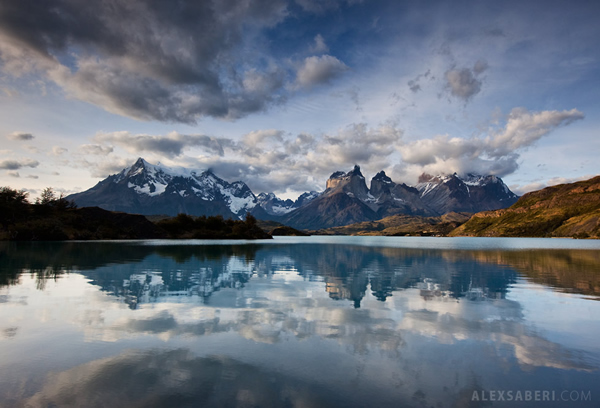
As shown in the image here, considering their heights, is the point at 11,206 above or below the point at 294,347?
above

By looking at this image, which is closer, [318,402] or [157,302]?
[318,402]

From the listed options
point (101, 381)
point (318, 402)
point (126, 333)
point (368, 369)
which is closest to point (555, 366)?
point (368, 369)

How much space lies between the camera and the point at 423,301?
32.5m

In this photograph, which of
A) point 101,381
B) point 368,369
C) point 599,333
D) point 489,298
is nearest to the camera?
point 101,381

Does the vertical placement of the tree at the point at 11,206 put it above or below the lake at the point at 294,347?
above

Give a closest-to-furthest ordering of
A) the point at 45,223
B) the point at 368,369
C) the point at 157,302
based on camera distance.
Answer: the point at 368,369, the point at 157,302, the point at 45,223

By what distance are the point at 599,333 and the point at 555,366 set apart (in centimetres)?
1002

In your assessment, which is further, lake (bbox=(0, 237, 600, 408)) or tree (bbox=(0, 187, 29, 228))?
tree (bbox=(0, 187, 29, 228))

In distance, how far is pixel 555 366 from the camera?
16.7 meters

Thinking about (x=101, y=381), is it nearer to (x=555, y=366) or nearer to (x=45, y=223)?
(x=555, y=366)

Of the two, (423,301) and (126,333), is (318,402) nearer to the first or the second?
(126,333)

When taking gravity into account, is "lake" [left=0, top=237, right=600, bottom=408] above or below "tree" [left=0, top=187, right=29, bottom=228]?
below

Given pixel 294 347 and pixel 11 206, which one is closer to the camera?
pixel 294 347

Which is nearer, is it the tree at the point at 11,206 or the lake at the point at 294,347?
the lake at the point at 294,347
